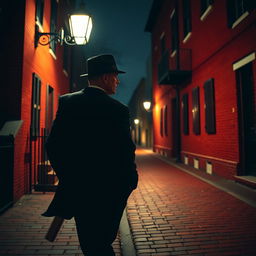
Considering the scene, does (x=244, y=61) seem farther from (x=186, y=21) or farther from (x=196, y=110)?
(x=186, y=21)

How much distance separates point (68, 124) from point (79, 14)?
454 centimetres

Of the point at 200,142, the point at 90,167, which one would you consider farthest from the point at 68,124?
the point at 200,142

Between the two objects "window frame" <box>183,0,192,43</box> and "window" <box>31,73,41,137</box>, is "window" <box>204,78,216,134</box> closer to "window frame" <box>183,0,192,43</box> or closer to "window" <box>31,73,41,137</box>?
"window frame" <box>183,0,192,43</box>

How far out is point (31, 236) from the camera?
354 centimetres

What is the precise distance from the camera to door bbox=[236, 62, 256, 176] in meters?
6.98

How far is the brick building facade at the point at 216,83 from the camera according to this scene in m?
7.00

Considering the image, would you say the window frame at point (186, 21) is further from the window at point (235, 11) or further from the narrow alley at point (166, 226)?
the narrow alley at point (166, 226)

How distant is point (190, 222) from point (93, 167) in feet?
9.58

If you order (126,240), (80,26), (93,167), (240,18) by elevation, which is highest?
(240,18)

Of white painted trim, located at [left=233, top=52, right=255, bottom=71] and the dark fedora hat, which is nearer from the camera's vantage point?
the dark fedora hat

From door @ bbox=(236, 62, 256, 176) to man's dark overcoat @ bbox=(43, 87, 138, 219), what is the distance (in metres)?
6.16

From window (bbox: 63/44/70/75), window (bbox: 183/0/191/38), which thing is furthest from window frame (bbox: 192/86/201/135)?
window (bbox: 63/44/70/75)

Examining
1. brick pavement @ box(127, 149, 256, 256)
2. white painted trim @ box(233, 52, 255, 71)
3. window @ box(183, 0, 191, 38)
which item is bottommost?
brick pavement @ box(127, 149, 256, 256)

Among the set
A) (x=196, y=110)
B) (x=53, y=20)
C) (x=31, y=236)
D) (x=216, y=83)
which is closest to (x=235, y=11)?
(x=216, y=83)
